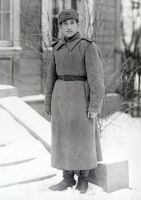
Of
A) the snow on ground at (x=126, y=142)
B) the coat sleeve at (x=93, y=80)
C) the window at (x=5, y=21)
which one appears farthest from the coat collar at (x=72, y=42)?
the window at (x=5, y=21)

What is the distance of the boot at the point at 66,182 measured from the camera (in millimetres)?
4680

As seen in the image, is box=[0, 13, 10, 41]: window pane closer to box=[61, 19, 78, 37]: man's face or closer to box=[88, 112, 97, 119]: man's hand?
box=[61, 19, 78, 37]: man's face

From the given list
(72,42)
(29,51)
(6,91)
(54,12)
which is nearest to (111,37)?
(54,12)

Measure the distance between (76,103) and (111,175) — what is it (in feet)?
3.07

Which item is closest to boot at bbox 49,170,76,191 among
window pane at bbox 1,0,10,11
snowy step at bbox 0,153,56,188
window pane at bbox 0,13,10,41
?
snowy step at bbox 0,153,56,188

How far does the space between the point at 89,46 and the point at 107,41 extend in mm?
5746

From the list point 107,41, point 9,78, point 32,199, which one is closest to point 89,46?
point 32,199

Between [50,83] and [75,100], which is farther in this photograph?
[50,83]

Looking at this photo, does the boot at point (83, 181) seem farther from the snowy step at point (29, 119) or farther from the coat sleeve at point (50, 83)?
the snowy step at point (29, 119)

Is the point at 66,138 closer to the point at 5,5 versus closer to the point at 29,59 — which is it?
the point at 29,59

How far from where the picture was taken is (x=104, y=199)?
4531 millimetres

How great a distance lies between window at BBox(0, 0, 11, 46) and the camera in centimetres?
865

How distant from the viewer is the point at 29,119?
6355mm

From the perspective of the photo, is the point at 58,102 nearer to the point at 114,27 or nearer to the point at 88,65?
the point at 88,65
